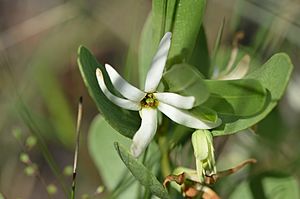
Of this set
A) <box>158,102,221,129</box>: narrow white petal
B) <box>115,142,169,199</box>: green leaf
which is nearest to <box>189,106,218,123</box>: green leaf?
<box>158,102,221,129</box>: narrow white petal

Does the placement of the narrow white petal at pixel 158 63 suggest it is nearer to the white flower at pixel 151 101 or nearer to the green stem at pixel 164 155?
the white flower at pixel 151 101

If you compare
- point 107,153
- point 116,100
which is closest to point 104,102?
point 116,100

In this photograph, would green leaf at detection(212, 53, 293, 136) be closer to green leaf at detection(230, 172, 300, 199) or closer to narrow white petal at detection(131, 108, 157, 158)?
narrow white petal at detection(131, 108, 157, 158)

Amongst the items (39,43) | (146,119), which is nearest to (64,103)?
(39,43)

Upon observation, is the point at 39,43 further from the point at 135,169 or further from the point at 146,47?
the point at 135,169

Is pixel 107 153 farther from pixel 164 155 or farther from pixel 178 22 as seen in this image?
pixel 178 22

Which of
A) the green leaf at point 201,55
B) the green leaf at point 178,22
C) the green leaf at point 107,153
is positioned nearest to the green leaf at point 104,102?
the green leaf at point 178,22

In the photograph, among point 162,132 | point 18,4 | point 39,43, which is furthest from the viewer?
point 18,4
